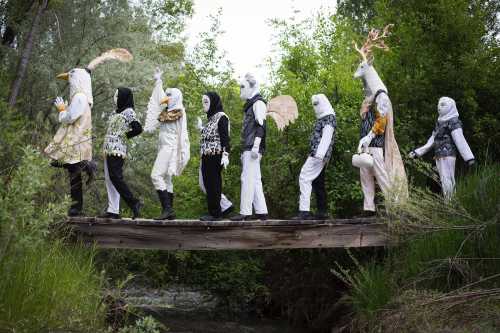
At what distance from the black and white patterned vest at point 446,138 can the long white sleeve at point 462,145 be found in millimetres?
70

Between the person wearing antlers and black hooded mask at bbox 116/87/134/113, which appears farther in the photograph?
black hooded mask at bbox 116/87/134/113

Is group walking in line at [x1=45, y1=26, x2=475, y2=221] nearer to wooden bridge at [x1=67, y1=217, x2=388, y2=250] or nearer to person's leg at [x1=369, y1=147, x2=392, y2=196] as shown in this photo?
person's leg at [x1=369, y1=147, x2=392, y2=196]

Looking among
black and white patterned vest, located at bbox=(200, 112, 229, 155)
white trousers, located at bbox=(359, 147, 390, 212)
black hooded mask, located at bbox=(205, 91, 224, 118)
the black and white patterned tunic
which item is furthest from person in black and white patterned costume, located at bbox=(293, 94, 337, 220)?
the black and white patterned tunic

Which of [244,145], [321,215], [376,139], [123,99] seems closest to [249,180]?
[244,145]

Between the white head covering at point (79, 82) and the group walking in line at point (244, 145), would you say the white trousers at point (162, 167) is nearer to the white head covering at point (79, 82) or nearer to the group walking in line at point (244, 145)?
the group walking in line at point (244, 145)

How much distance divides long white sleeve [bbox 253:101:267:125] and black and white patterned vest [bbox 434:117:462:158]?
2.52 metres

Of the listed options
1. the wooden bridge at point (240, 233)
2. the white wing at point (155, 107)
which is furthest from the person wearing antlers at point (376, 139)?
the white wing at point (155, 107)

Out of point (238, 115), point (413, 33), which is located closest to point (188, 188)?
point (238, 115)

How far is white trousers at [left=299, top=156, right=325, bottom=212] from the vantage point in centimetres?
968

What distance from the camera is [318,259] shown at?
38.7ft

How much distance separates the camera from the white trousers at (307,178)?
31.8 ft

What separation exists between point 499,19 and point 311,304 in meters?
8.01

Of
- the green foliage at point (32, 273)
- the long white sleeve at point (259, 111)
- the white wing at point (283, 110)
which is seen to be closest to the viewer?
the green foliage at point (32, 273)

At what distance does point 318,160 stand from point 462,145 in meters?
2.00
